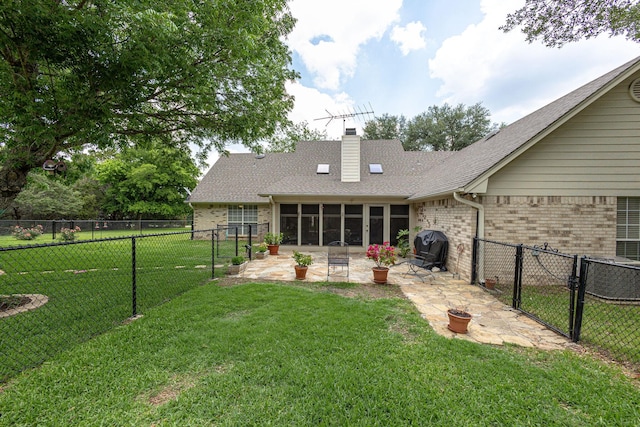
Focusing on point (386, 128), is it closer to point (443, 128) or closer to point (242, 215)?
point (443, 128)

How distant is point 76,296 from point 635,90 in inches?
508

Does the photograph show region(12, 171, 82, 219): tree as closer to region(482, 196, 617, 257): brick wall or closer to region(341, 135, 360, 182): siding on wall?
region(341, 135, 360, 182): siding on wall

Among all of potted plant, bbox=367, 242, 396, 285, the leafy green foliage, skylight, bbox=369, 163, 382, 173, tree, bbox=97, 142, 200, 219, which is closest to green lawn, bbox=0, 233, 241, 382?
potted plant, bbox=367, 242, 396, 285

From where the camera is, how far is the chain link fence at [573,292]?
11.7ft

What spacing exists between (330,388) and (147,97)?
5.97 metres

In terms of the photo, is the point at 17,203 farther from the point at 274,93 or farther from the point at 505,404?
the point at 505,404

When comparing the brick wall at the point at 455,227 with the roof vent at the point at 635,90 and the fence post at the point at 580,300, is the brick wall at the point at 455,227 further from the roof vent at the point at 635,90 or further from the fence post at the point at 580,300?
the roof vent at the point at 635,90

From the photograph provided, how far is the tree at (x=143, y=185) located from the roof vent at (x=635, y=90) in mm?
30195

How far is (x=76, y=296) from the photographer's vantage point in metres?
5.14

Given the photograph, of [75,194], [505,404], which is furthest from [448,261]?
[75,194]

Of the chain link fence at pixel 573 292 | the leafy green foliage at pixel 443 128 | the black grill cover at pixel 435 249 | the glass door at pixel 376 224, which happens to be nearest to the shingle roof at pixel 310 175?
the glass door at pixel 376 224

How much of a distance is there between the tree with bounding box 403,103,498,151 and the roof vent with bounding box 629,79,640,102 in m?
20.8

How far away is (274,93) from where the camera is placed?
634 cm

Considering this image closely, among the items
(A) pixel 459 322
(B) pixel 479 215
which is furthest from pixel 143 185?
(A) pixel 459 322
